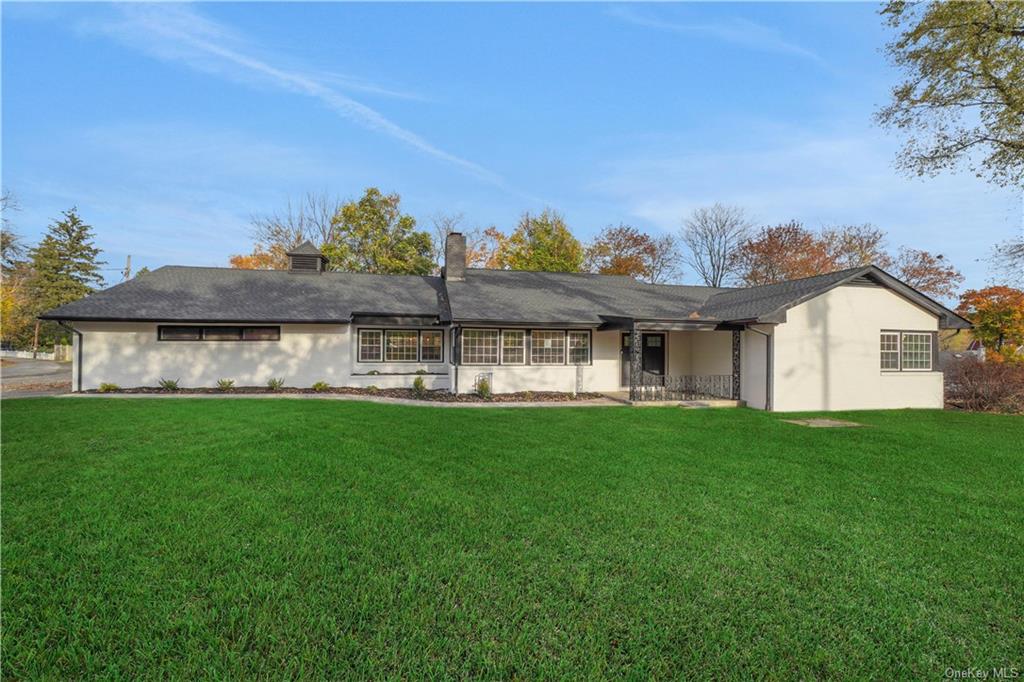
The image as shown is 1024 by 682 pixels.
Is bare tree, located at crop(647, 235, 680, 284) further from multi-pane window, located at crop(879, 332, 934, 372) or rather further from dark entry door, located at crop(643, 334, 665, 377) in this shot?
multi-pane window, located at crop(879, 332, 934, 372)

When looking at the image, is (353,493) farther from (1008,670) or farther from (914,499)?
(914,499)

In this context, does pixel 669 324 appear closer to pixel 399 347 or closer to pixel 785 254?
pixel 399 347

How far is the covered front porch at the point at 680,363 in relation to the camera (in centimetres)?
1377

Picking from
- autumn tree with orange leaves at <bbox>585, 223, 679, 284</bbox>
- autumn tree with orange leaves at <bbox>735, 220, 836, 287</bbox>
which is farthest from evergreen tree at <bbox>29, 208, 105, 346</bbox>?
autumn tree with orange leaves at <bbox>735, 220, 836, 287</bbox>

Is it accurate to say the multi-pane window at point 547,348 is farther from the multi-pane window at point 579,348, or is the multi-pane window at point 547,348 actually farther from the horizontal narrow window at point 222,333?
the horizontal narrow window at point 222,333

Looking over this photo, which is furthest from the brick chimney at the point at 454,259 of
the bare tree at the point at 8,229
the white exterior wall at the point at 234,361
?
the bare tree at the point at 8,229

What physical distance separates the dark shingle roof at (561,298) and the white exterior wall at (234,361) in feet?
7.14

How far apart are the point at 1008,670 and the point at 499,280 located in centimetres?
1747

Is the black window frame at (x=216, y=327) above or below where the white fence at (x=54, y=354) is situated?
above

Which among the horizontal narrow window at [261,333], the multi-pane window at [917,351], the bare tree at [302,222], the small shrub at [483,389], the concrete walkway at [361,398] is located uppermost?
the bare tree at [302,222]

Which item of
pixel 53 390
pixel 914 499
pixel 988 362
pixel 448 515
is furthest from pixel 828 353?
pixel 53 390

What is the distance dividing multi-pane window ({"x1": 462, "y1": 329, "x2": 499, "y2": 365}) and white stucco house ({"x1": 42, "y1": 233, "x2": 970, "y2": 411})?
0.12ft

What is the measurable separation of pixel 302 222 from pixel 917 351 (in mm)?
32600

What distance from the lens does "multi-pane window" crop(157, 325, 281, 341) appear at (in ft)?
48.7
